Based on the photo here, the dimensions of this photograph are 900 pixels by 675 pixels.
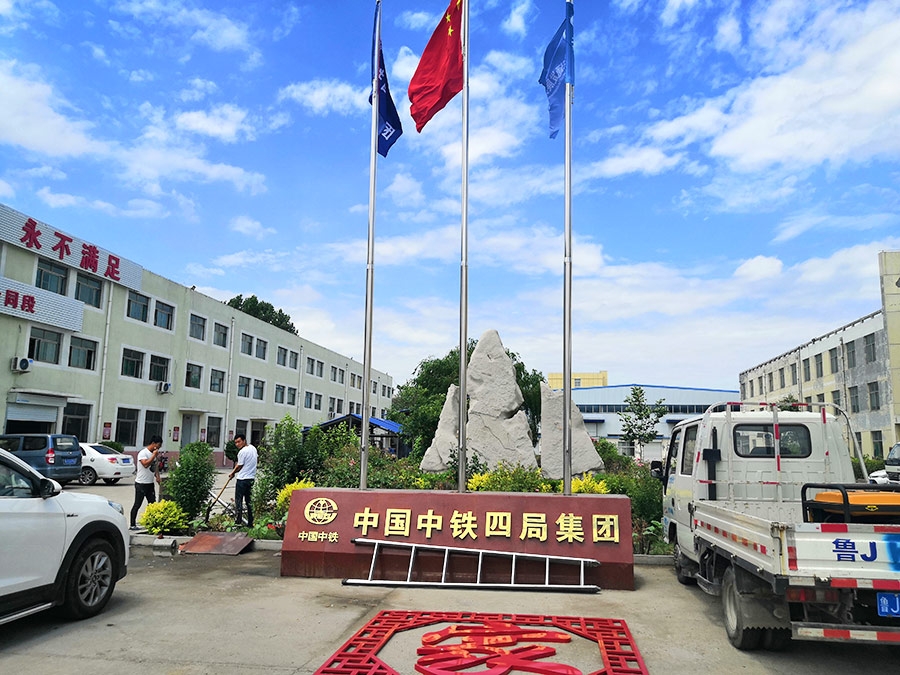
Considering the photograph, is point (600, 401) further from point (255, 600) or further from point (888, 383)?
point (255, 600)

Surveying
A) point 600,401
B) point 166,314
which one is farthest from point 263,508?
point 600,401

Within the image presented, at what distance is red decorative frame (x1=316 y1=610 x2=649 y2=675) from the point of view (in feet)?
15.5

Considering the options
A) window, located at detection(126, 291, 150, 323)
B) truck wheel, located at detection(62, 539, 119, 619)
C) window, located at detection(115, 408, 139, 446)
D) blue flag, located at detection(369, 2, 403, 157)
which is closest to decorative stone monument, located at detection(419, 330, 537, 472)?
blue flag, located at detection(369, 2, 403, 157)

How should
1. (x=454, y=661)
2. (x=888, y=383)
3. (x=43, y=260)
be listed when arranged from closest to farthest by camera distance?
1. (x=454, y=661)
2. (x=43, y=260)
3. (x=888, y=383)

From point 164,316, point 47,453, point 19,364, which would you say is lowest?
point 47,453

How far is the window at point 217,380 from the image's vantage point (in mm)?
35000

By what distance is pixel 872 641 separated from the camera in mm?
4320

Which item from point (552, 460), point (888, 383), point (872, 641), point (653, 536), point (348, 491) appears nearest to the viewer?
point (872, 641)

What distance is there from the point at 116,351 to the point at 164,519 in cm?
1981

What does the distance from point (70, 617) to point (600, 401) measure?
65.7m

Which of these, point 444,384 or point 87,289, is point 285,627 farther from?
point 444,384

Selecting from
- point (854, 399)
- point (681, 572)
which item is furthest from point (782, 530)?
point (854, 399)

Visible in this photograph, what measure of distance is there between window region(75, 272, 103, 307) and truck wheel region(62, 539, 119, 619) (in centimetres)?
2186

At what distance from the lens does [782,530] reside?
443 centimetres
